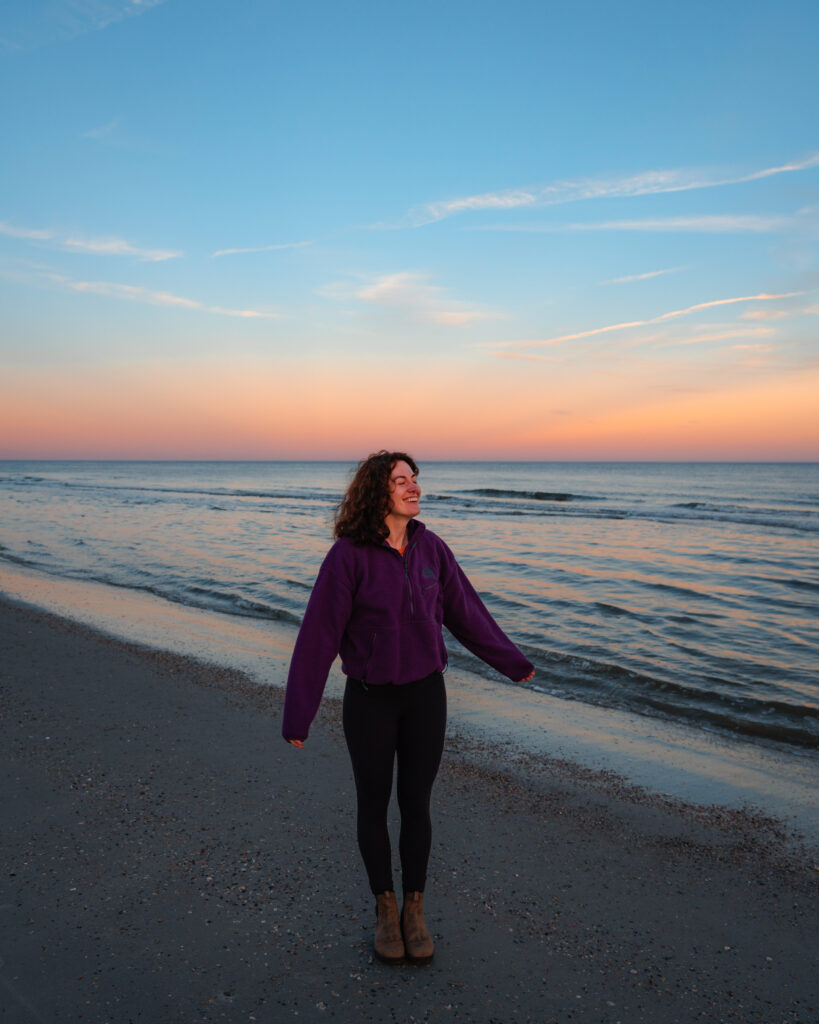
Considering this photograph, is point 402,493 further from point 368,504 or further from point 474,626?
point 474,626

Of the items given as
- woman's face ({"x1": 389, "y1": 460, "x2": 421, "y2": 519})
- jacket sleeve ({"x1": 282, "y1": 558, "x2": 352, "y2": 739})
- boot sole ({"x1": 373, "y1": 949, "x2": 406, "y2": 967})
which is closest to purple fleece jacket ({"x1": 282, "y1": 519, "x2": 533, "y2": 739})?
jacket sleeve ({"x1": 282, "y1": 558, "x2": 352, "y2": 739})

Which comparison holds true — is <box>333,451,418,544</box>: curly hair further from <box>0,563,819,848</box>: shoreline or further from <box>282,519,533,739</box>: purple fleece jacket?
<box>0,563,819,848</box>: shoreline

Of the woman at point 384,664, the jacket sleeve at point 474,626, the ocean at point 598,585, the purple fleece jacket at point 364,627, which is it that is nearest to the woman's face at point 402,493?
the woman at point 384,664

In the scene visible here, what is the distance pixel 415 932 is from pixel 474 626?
1.27 meters

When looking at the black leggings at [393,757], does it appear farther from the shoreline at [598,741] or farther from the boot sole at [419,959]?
the shoreline at [598,741]

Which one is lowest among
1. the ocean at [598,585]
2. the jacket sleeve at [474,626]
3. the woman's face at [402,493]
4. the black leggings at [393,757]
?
the ocean at [598,585]

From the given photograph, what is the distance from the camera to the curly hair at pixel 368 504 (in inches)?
107

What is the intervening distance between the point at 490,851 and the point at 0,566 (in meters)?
14.2

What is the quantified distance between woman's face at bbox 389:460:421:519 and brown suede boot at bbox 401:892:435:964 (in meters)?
1.62

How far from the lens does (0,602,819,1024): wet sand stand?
8.32 ft

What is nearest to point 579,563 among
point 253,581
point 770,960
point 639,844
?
point 253,581

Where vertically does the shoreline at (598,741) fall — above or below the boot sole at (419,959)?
below

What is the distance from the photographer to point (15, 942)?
2729mm

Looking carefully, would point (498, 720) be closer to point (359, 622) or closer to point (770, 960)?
Result: point (770, 960)
